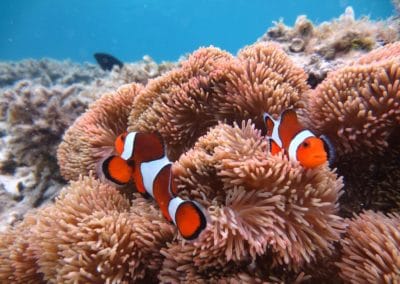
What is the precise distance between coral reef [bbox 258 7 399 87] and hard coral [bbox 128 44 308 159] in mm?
675

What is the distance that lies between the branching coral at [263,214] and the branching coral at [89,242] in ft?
0.60

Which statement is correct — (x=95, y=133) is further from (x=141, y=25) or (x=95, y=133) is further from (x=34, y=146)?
(x=141, y=25)

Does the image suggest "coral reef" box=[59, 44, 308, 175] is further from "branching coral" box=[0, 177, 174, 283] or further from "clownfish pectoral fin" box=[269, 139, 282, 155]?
"branching coral" box=[0, 177, 174, 283]

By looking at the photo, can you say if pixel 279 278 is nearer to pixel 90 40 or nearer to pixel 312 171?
pixel 312 171

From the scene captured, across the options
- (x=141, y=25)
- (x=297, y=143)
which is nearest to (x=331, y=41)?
(x=297, y=143)

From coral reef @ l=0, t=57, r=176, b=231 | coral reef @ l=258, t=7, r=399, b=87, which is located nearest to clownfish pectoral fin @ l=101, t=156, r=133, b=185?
coral reef @ l=258, t=7, r=399, b=87

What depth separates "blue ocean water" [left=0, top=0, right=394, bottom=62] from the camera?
77.4 metres

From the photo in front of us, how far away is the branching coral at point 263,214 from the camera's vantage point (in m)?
1.37

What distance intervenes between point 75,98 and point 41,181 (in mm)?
1159

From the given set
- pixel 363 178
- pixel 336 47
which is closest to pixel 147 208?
pixel 363 178

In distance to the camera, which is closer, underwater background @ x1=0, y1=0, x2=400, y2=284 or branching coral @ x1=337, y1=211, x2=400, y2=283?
branching coral @ x1=337, y1=211, x2=400, y2=283

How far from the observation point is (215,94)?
7.12ft

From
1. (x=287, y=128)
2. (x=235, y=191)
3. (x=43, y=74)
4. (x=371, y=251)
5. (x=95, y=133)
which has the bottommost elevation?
(x=371, y=251)

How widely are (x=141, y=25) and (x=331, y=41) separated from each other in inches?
3822
